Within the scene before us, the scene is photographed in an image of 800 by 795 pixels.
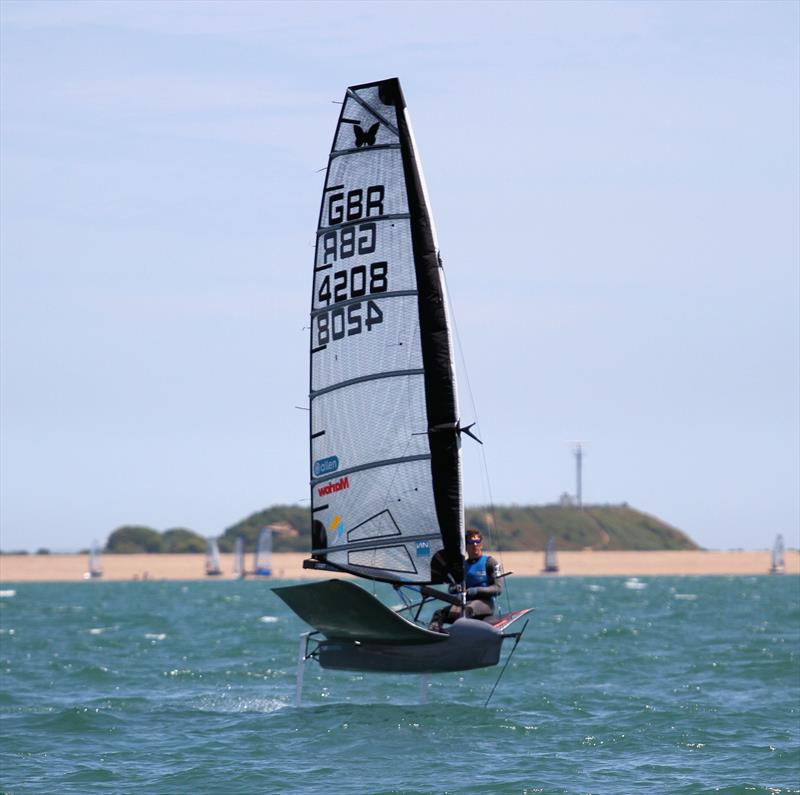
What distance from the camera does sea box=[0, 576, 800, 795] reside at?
17.9 metres

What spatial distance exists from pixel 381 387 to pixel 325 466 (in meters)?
1.59

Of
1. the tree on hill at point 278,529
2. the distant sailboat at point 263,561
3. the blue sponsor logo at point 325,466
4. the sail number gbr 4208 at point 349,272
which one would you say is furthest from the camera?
the tree on hill at point 278,529

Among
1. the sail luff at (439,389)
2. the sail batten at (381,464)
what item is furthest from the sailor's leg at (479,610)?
the sail batten at (381,464)

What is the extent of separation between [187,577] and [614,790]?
119m

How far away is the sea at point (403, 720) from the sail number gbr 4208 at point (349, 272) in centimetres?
544

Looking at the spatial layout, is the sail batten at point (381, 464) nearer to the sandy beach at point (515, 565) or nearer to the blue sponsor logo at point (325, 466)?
the blue sponsor logo at point (325, 466)

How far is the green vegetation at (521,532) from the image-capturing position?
14350 centimetres

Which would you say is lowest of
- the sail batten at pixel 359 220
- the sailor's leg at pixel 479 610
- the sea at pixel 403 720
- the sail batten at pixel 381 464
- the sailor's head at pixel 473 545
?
the sea at pixel 403 720

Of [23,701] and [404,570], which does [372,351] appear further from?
[23,701]

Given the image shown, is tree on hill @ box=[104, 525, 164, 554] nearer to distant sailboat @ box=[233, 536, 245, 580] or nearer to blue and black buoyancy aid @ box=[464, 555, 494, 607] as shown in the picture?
distant sailboat @ box=[233, 536, 245, 580]

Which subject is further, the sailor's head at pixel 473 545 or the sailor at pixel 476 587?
the sailor's head at pixel 473 545

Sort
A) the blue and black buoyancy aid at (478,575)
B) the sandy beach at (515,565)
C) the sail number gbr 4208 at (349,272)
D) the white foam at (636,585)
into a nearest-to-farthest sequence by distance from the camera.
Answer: the blue and black buoyancy aid at (478,575), the sail number gbr 4208 at (349,272), the white foam at (636,585), the sandy beach at (515,565)

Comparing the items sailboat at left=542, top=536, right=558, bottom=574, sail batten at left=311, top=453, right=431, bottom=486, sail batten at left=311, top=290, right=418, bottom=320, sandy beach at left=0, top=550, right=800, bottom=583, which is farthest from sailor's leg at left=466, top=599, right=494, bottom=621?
sandy beach at left=0, top=550, right=800, bottom=583

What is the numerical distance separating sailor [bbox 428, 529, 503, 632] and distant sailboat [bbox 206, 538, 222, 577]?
108m
